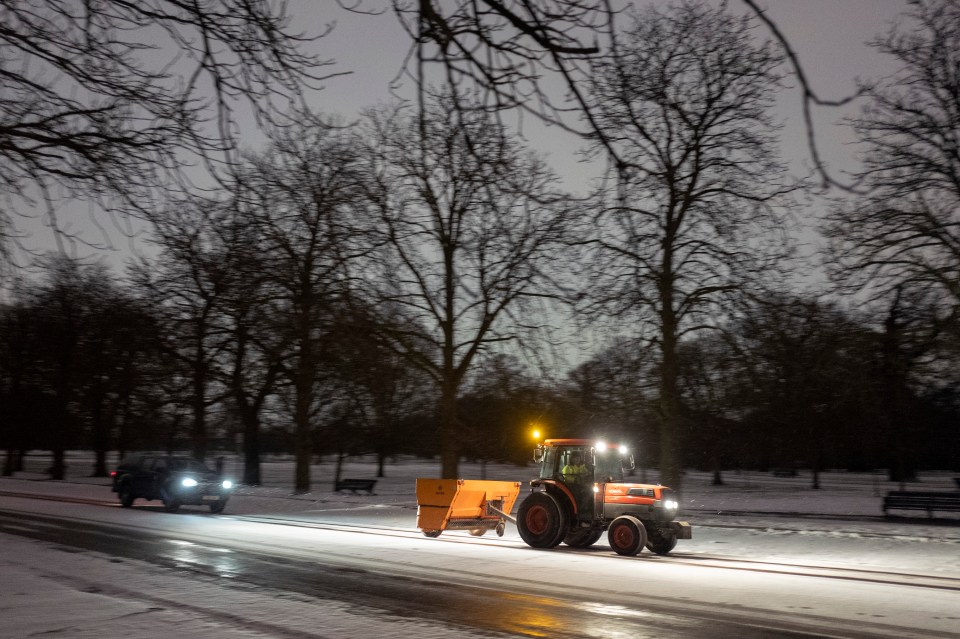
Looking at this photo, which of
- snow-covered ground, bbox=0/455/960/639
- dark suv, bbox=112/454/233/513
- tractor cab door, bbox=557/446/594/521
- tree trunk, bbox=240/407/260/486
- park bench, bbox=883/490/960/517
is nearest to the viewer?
snow-covered ground, bbox=0/455/960/639

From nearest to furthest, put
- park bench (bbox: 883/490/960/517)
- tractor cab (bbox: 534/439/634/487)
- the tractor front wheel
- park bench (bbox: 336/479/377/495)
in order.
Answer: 1. the tractor front wheel
2. tractor cab (bbox: 534/439/634/487)
3. park bench (bbox: 883/490/960/517)
4. park bench (bbox: 336/479/377/495)

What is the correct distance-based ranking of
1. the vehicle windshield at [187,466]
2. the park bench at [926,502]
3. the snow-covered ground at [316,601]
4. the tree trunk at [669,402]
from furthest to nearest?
the vehicle windshield at [187,466] < the park bench at [926,502] < the tree trunk at [669,402] < the snow-covered ground at [316,601]

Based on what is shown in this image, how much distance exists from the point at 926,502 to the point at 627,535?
11620 mm

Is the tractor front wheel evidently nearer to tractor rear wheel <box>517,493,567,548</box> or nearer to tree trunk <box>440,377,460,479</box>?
tractor rear wheel <box>517,493,567,548</box>

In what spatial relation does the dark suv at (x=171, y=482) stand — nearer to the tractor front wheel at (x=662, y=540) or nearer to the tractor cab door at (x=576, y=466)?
the tractor cab door at (x=576, y=466)

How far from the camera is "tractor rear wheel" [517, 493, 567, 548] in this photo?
15.7 m

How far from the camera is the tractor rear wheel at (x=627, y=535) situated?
14.4 meters

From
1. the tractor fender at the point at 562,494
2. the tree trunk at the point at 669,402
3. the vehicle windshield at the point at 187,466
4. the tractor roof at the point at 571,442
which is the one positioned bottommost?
the tractor fender at the point at 562,494

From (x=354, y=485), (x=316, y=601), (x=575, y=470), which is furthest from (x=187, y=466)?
(x=316, y=601)

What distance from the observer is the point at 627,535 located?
48.2 feet

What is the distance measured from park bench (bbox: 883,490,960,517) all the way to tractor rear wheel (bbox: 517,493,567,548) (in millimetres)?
11457

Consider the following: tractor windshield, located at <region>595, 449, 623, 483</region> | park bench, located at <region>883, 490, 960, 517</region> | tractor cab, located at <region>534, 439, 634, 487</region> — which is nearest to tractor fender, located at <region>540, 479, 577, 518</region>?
tractor cab, located at <region>534, 439, 634, 487</region>

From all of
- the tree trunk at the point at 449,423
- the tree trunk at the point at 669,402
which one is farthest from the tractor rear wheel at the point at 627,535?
the tree trunk at the point at 449,423

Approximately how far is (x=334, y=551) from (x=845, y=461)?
56.1m
